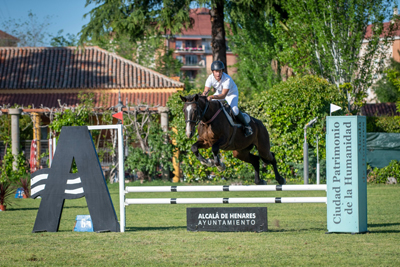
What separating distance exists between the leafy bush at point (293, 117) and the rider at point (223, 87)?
8740mm

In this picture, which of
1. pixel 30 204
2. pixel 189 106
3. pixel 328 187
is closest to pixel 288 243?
pixel 328 187

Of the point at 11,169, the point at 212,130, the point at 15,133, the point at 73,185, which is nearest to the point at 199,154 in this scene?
the point at 212,130

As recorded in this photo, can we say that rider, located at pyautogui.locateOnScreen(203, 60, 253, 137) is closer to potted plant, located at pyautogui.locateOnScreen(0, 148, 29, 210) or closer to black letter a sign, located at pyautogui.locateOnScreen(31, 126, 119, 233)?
black letter a sign, located at pyautogui.locateOnScreen(31, 126, 119, 233)

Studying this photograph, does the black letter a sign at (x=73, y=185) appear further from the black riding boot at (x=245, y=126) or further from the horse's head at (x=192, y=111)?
the black riding boot at (x=245, y=126)

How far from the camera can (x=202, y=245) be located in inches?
250

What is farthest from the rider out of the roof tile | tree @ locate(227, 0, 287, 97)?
the roof tile

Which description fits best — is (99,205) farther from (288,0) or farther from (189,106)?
(288,0)

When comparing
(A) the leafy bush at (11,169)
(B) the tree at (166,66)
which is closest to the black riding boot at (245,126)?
(A) the leafy bush at (11,169)

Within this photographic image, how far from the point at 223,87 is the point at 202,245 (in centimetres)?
275

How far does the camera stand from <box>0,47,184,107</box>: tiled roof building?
85.6 feet

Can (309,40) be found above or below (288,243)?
above

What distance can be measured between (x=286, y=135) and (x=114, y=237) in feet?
34.7

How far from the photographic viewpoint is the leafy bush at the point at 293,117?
54.6 feet

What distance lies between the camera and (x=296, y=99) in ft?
54.9
